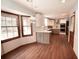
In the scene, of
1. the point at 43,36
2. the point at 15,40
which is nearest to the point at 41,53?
the point at 15,40

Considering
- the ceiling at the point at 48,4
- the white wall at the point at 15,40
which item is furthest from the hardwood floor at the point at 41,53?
the ceiling at the point at 48,4

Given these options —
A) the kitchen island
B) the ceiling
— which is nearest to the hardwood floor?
the kitchen island

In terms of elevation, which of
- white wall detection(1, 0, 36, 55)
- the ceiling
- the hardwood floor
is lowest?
the hardwood floor

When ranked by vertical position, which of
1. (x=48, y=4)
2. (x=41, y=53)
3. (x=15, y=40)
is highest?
(x=48, y=4)

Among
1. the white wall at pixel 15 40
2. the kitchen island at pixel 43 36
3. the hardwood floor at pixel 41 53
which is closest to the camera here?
the white wall at pixel 15 40

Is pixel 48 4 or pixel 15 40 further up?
pixel 48 4

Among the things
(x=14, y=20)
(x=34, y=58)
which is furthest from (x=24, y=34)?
(x=34, y=58)

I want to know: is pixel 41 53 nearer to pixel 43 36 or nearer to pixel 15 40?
pixel 15 40

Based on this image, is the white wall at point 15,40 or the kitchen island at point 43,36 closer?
the white wall at point 15,40

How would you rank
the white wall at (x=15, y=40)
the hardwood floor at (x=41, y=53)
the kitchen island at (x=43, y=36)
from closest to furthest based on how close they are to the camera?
1. the white wall at (x=15, y=40)
2. the hardwood floor at (x=41, y=53)
3. the kitchen island at (x=43, y=36)

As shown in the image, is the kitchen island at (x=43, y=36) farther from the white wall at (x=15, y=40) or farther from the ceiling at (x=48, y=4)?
the ceiling at (x=48, y=4)

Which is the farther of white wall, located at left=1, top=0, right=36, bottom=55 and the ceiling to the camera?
the ceiling

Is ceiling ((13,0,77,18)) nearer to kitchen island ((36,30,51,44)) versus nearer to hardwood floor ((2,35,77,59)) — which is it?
kitchen island ((36,30,51,44))

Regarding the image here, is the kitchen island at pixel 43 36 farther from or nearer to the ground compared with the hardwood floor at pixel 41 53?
farther from the ground
